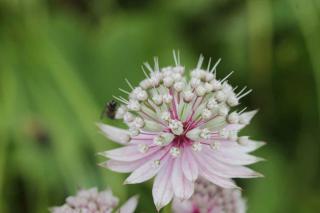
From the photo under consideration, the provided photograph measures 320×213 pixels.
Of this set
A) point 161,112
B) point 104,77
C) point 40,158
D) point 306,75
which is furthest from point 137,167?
point 306,75

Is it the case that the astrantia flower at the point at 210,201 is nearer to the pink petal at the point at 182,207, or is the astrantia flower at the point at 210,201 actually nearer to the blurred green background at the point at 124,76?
the pink petal at the point at 182,207

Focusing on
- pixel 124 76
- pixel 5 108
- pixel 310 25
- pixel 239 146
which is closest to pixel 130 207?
pixel 239 146

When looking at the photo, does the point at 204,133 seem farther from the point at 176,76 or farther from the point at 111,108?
the point at 111,108

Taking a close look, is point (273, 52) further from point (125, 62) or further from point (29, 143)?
point (29, 143)

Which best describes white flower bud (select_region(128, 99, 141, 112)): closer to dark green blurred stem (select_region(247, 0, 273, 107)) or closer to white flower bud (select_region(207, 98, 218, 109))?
white flower bud (select_region(207, 98, 218, 109))

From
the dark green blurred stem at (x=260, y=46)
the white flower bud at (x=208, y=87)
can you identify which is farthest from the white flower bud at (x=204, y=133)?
the dark green blurred stem at (x=260, y=46)

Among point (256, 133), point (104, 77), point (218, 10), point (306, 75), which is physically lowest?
point (256, 133)
